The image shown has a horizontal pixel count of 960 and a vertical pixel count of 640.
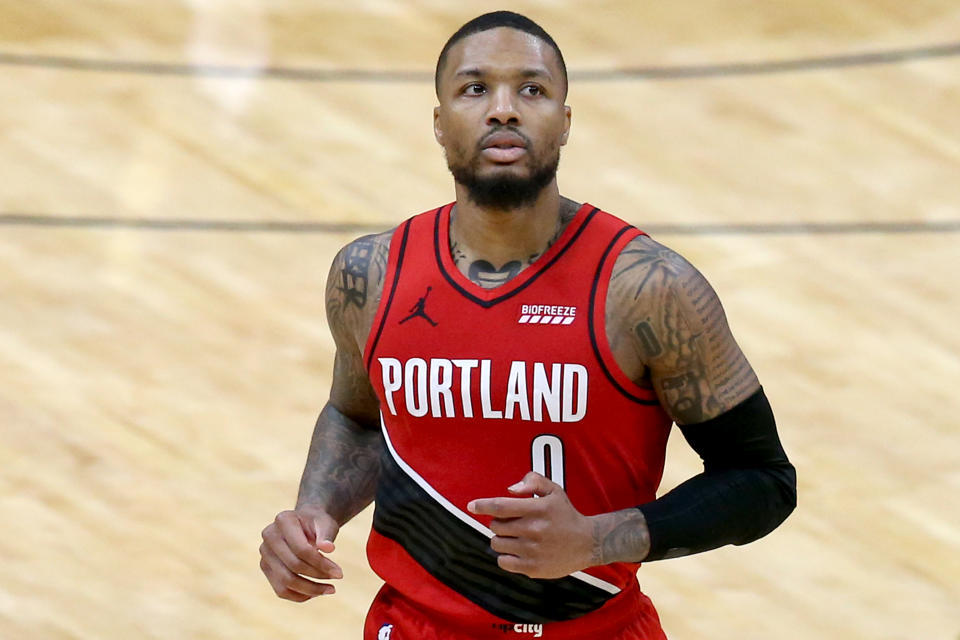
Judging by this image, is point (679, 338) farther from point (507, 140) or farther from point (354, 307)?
point (354, 307)

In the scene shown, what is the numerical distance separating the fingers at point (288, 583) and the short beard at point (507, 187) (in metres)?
0.71

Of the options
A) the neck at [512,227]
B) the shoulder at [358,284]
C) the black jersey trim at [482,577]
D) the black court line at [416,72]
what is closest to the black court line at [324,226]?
the black court line at [416,72]

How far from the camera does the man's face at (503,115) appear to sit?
2408 millimetres

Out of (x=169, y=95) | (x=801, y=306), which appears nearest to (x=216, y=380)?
(x=169, y=95)

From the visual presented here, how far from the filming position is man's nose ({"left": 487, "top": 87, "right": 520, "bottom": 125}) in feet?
7.87

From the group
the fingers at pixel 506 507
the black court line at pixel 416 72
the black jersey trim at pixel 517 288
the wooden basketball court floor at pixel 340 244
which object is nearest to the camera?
the fingers at pixel 506 507

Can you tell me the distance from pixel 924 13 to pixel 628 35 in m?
1.35

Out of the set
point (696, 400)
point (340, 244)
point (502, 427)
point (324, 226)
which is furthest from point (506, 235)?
point (324, 226)

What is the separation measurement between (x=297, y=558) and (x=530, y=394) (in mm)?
484

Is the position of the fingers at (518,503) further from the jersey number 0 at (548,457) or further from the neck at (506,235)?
the neck at (506,235)

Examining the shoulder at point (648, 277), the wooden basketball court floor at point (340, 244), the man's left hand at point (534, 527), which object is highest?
the wooden basketball court floor at point (340, 244)

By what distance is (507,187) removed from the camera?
2418 millimetres

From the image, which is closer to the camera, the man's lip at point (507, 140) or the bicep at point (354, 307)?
the man's lip at point (507, 140)

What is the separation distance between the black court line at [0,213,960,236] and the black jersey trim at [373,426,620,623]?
3.45 meters
